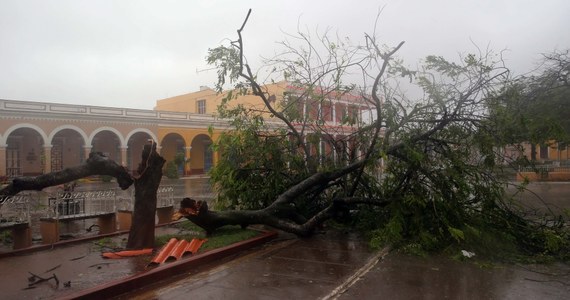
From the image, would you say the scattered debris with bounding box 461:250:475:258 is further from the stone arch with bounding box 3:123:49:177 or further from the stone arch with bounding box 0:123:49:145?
the stone arch with bounding box 3:123:49:177

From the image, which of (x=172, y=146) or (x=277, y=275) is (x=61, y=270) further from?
(x=172, y=146)

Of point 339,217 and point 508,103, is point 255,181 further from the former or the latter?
point 508,103

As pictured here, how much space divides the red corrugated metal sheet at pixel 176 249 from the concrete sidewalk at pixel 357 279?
0.49m

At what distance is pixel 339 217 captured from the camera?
368 inches

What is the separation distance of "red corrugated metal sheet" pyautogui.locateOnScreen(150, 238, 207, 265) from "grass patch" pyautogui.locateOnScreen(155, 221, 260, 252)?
0.44 feet

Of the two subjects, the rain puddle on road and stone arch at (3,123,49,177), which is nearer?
the rain puddle on road

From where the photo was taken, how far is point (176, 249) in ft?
21.5

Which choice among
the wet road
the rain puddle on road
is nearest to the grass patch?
the wet road

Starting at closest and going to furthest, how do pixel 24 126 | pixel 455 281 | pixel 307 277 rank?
pixel 455 281 < pixel 307 277 < pixel 24 126

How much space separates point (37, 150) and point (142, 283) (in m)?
27.3

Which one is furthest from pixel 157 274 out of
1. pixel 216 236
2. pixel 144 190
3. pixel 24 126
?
pixel 24 126

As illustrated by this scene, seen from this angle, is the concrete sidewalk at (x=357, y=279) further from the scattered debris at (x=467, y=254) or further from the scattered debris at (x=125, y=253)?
the scattered debris at (x=125, y=253)

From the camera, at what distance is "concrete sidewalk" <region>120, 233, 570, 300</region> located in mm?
4977

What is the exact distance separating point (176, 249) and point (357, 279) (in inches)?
107
